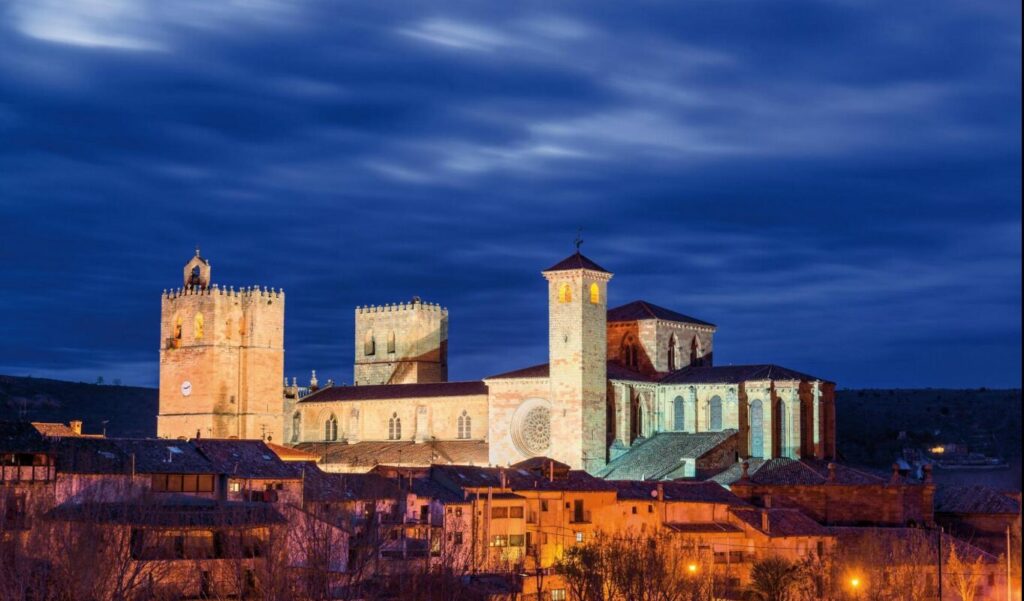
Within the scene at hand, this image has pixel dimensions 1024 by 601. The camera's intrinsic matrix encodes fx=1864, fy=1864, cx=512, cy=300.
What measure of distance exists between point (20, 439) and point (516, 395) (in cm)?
3060

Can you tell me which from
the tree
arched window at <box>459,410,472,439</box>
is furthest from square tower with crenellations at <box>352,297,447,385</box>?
the tree

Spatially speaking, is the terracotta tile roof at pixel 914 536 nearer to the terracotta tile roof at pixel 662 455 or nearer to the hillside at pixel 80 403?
the terracotta tile roof at pixel 662 455

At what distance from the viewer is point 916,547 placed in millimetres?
60125

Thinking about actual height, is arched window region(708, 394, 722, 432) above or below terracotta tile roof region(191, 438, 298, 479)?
above

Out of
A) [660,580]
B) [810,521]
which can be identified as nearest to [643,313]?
[810,521]

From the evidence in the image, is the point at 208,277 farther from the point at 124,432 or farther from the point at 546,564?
the point at 546,564

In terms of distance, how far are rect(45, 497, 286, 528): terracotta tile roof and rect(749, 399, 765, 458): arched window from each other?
111ft

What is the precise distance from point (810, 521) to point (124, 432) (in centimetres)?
5968

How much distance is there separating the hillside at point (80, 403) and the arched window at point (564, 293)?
5118cm

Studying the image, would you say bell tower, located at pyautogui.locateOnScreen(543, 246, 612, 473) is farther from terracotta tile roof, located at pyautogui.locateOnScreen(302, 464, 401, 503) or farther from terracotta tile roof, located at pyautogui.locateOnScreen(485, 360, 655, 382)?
terracotta tile roof, located at pyautogui.locateOnScreen(302, 464, 401, 503)

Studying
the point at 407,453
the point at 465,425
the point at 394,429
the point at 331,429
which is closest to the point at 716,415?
the point at 465,425

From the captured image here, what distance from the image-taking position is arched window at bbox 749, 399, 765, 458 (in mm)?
79750

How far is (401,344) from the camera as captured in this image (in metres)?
103

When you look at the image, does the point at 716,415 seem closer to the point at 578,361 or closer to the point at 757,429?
the point at 757,429
